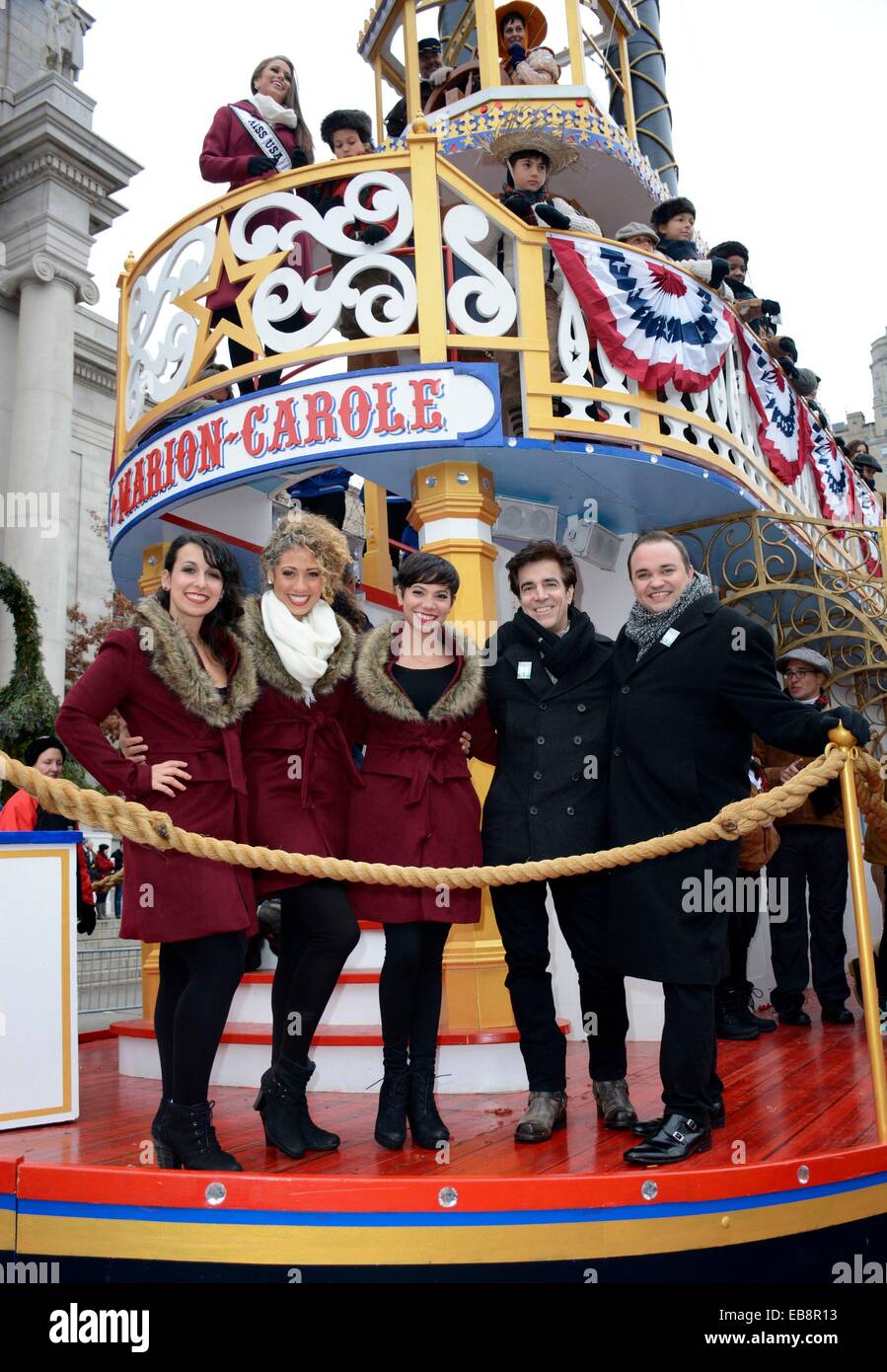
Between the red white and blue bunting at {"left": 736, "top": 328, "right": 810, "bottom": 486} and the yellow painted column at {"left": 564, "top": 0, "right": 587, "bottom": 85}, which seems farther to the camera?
the yellow painted column at {"left": 564, "top": 0, "right": 587, "bottom": 85}

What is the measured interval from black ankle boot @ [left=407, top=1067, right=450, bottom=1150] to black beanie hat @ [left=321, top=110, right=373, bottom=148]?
221 inches

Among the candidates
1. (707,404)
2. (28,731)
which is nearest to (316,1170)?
(707,404)

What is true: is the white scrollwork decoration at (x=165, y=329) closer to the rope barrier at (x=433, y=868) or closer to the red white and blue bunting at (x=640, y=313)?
the red white and blue bunting at (x=640, y=313)

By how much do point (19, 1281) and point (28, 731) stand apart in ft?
26.8

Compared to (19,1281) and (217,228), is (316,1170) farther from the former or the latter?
(217,228)

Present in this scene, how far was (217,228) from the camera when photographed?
5.59 meters

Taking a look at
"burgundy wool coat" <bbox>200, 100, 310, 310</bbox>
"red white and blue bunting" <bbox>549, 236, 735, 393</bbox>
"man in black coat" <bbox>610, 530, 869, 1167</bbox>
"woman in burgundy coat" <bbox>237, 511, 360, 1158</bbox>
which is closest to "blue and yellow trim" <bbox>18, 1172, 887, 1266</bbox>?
"man in black coat" <bbox>610, 530, 869, 1167</bbox>

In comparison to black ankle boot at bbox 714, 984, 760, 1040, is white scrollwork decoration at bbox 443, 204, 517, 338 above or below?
above

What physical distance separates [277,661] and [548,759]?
92 centimetres

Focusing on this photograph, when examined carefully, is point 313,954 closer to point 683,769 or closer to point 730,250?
point 683,769

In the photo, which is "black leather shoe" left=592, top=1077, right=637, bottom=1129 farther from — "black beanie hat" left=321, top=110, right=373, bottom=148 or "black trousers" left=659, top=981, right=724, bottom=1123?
"black beanie hat" left=321, top=110, right=373, bottom=148

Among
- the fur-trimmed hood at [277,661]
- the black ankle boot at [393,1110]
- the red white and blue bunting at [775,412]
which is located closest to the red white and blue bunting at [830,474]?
the red white and blue bunting at [775,412]

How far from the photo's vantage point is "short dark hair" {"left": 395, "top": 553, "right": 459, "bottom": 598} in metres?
3.38

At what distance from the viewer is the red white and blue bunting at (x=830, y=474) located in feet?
27.2
